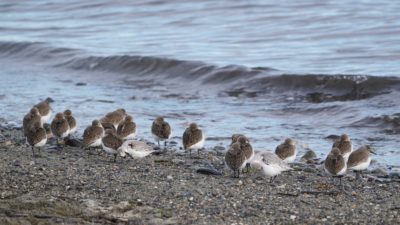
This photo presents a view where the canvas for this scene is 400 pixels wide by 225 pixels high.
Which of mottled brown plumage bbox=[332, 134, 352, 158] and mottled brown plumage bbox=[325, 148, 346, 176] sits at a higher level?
mottled brown plumage bbox=[332, 134, 352, 158]

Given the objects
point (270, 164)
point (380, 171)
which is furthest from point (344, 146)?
point (270, 164)

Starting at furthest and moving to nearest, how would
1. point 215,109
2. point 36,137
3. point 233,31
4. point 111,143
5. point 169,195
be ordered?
point 233,31 → point 215,109 → point 36,137 → point 111,143 → point 169,195

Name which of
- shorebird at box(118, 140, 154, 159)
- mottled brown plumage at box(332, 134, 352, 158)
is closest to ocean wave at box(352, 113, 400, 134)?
mottled brown plumage at box(332, 134, 352, 158)

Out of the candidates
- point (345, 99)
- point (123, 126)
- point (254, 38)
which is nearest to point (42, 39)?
point (254, 38)

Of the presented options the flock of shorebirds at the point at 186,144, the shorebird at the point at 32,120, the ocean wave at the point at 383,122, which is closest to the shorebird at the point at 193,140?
the flock of shorebirds at the point at 186,144

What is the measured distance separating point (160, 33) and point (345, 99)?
1146 cm

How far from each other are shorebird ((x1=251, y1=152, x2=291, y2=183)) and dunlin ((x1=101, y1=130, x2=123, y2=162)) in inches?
91.3

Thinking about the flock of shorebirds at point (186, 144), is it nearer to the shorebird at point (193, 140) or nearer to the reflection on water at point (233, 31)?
the shorebird at point (193, 140)

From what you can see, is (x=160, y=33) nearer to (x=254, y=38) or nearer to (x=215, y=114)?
(x=254, y=38)

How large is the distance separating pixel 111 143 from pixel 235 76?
32.6 feet

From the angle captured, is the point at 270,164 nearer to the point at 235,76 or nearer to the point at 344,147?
the point at 344,147

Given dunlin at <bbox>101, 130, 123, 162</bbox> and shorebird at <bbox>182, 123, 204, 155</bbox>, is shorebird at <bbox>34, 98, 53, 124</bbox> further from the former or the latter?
shorebird at <bbox>182, 123, 204, 155</bbox>

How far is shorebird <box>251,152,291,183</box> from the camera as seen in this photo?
11.8 m

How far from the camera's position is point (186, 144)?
13852 mm
